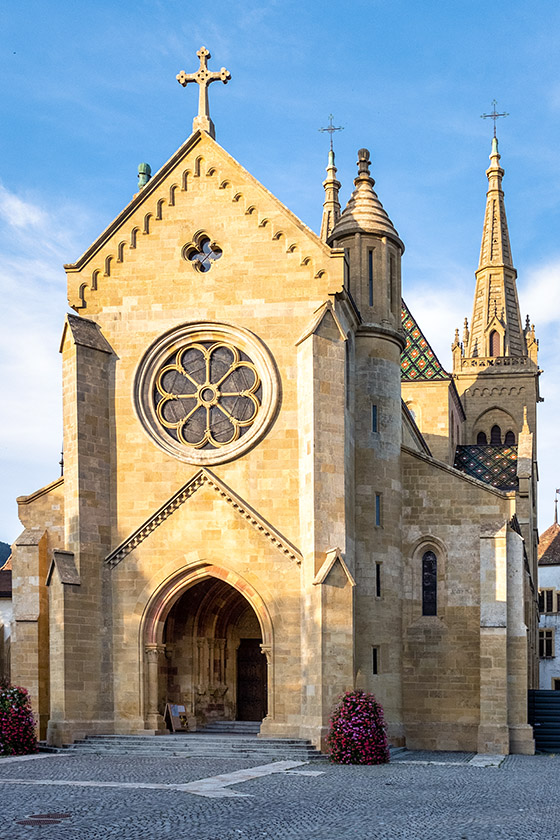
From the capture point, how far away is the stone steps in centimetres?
2233

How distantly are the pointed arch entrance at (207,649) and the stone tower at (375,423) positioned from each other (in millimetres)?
2929

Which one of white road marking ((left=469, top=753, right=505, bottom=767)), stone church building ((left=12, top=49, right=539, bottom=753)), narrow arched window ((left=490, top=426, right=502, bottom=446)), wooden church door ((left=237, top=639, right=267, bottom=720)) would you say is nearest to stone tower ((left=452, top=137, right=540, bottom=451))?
narrow arched window ((left=490, top=426, right=502, bottom=446))

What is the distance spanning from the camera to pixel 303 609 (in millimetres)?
24062

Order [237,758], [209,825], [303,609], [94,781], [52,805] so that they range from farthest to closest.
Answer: [303,609]
[237,758]
[94,781]
[52,805]
[209,825]

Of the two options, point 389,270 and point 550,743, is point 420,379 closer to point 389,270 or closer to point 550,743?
point 389,270

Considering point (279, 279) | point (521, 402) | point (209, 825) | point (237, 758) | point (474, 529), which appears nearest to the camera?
point (209, 825)

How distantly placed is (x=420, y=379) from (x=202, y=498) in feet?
73.7

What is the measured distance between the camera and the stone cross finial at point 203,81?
89.8 feet

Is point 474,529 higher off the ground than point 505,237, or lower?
lower

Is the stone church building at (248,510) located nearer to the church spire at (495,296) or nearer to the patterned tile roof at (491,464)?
the patterned tile roof at (491,464)

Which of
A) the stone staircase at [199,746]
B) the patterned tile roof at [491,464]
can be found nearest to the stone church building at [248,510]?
the stone staircase at [199,746]

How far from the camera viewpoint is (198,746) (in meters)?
22.9

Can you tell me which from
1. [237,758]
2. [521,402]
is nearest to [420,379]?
[521,402]

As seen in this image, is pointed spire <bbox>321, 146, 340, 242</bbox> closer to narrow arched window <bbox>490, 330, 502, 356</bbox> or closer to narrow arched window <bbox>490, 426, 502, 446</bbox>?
narrow arched window <bbox>490, 330, 502, 356</bbox>
